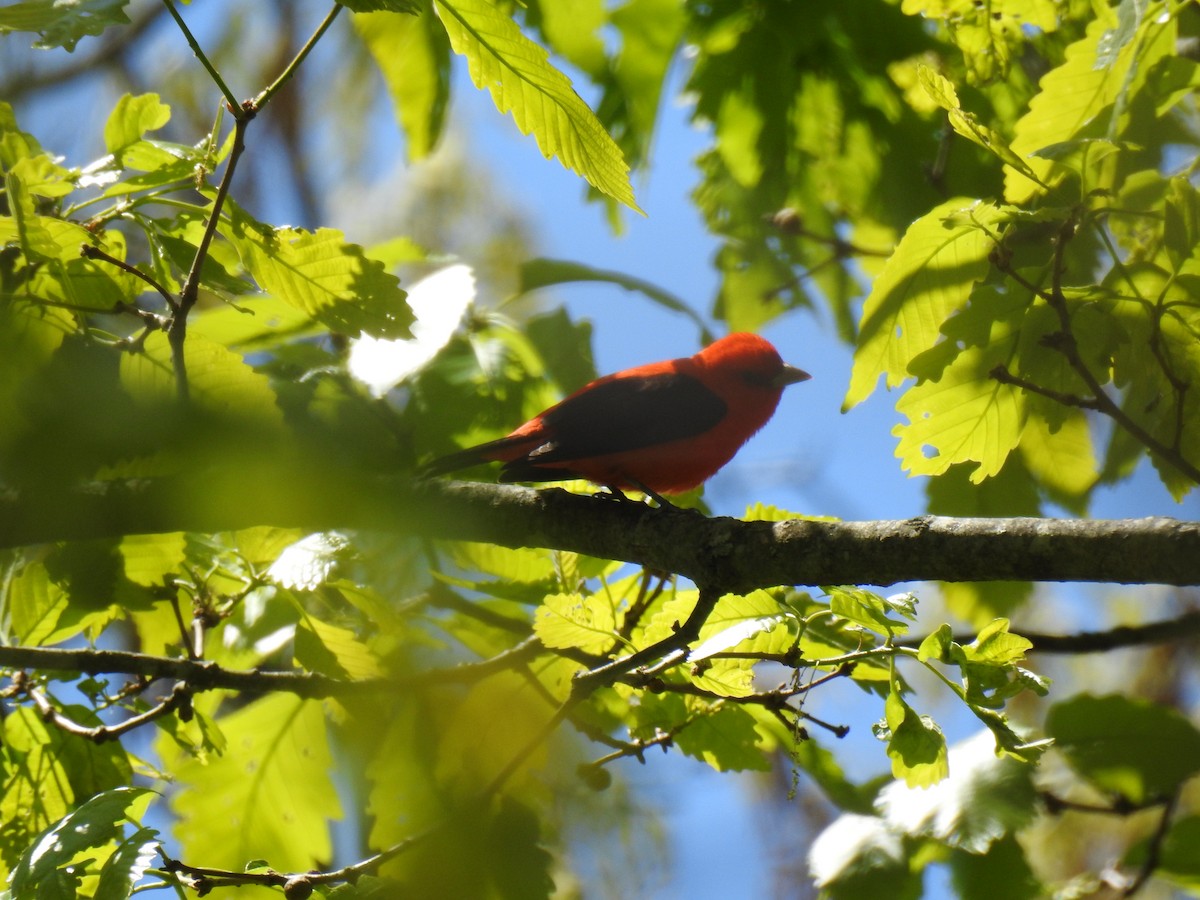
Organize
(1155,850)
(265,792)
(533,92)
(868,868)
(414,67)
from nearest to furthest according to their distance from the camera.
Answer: (533,92), (868,868), (1155,850), (265,792), (414,67)

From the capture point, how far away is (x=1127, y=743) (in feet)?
8.79

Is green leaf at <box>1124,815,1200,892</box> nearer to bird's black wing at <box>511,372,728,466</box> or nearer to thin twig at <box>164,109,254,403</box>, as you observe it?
bird's black wing at <box>511,372,728,466</box>

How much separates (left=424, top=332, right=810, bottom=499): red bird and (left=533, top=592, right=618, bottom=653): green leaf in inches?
30.9

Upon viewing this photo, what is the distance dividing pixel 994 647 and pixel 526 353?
6.25 feet

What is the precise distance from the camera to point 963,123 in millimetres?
1864

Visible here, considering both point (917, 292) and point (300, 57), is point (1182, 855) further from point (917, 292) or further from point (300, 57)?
point (300, 57)

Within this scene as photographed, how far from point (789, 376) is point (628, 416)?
111 centimetres

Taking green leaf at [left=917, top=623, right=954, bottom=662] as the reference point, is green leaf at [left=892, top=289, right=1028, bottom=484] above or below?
above

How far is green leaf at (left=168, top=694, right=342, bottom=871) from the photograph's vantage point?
2.82 meters

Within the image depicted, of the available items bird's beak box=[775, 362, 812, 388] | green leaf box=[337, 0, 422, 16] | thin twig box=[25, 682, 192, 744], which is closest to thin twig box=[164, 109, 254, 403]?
green leaf box=[337, 0, 422, 16]

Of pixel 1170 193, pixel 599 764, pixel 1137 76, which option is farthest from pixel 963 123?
pixel 599 764

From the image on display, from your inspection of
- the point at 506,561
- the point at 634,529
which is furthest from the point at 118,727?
the point at 634,529

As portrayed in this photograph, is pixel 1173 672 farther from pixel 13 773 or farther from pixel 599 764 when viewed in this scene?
pixel 13 773

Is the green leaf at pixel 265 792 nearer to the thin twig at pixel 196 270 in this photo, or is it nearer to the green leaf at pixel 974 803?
the thin twig at pixel 196 270
